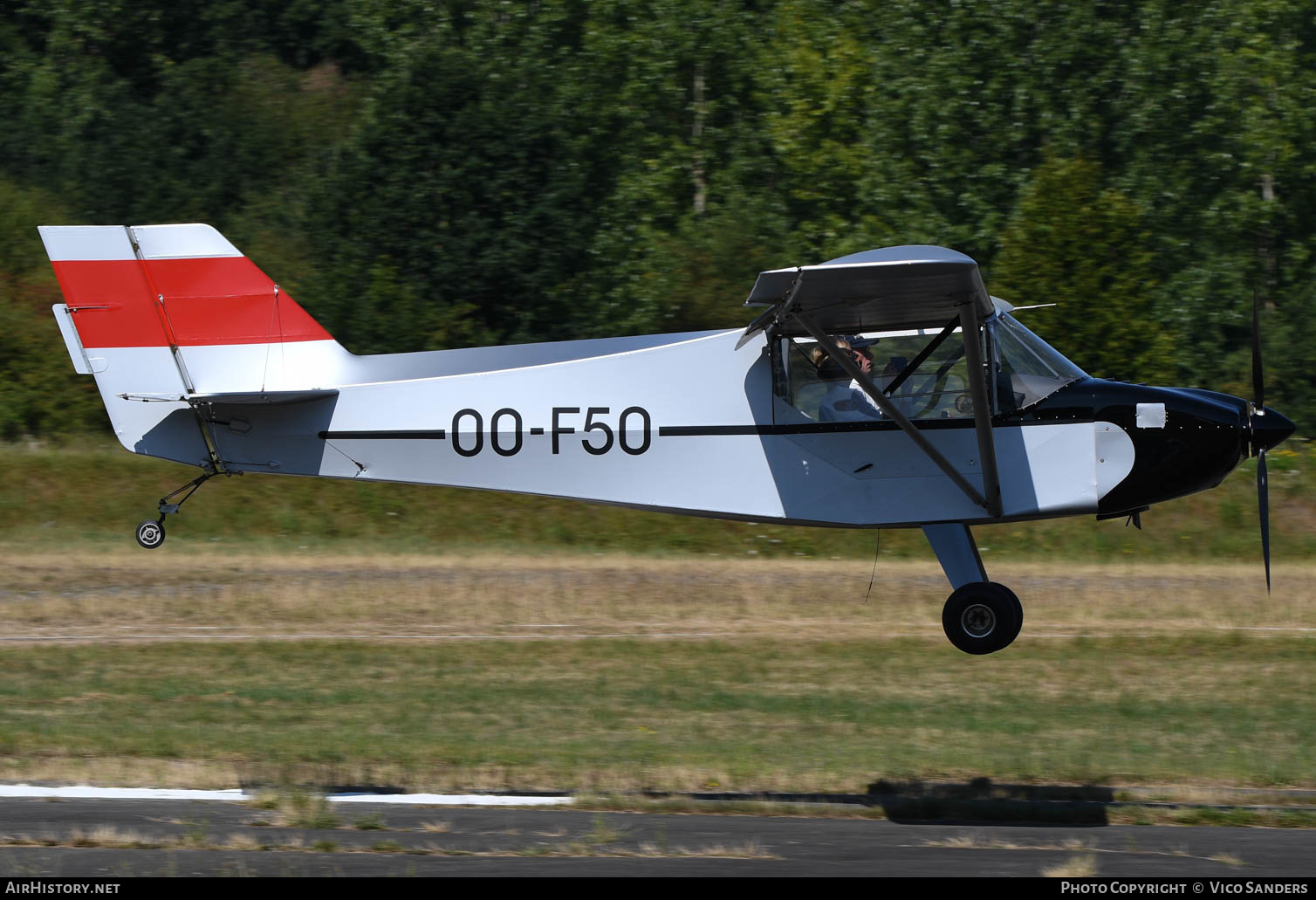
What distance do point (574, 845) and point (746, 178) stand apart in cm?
2626

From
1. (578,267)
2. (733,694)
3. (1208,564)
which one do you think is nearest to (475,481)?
(733,694)

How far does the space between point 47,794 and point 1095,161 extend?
2551 centimetres

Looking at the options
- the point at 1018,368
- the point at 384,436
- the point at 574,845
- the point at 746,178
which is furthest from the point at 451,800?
the point at 746,178

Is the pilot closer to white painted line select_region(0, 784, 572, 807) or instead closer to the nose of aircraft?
the nose of aircraft

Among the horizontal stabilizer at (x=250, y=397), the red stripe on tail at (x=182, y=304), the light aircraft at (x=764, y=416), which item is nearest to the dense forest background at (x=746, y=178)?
the red stripe on tail at (x=182, y=304)

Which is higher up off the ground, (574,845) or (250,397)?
(250,397)

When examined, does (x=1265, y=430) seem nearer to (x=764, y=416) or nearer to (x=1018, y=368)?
(x=1018, y=368)

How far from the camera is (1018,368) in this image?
10.4 metres

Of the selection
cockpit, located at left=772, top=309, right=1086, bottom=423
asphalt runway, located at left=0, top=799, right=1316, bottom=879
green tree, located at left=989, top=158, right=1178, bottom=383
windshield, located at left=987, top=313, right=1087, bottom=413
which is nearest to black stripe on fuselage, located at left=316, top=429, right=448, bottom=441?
cockpit, located at left=772, top=309, right=1086, bottom=423

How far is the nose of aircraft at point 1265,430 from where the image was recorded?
10086 millimetres

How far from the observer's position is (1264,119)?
107ft

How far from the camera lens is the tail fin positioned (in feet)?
36.8

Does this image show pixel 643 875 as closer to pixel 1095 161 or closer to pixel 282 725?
pixel 282 725
